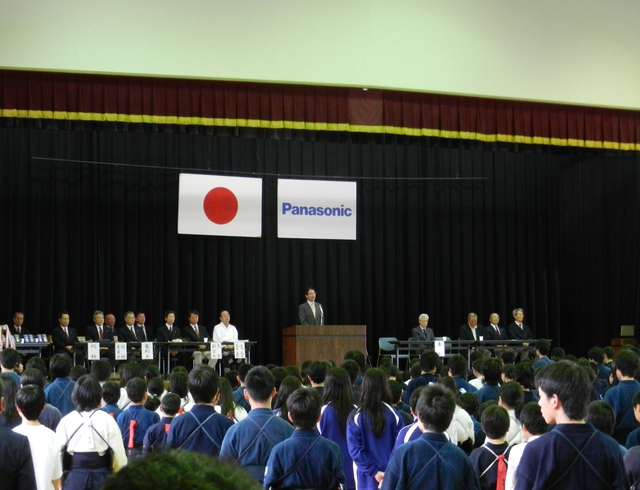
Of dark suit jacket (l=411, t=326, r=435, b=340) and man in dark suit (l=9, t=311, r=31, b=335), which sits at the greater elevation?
man in dark suit (l=9, t=311, r=31, b=335)

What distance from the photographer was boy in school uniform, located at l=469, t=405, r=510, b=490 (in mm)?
4391

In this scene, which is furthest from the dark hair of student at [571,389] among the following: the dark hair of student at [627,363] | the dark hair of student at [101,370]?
the dark hair of student at [101,370]

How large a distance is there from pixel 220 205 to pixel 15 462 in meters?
12.3

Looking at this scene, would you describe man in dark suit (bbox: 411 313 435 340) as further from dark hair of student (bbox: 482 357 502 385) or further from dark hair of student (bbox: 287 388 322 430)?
dark hair of student (bbox: 287 388 322 430)

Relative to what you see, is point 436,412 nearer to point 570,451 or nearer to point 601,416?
point 570,451

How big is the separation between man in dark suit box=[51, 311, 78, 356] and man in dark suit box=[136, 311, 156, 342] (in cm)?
109

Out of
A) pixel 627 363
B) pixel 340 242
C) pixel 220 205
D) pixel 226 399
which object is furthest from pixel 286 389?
pixel 340 242

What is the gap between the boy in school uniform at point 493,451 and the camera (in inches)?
173

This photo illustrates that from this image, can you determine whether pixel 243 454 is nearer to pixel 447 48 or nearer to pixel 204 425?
pixel 204 425

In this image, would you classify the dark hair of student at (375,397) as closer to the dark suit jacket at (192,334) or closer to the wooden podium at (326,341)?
the wooden podium at (326,341)

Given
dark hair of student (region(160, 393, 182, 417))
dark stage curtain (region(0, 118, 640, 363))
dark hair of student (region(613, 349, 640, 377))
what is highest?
dark stage curtain (region(0, 118, 640, 363))

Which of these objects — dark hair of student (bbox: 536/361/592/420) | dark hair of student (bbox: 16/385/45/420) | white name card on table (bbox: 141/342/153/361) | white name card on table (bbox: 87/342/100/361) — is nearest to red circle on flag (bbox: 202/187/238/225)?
white name card on table (bbox: 141/342/153/361)

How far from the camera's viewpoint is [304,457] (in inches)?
154

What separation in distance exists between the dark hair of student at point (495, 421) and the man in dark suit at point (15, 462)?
2204mm
